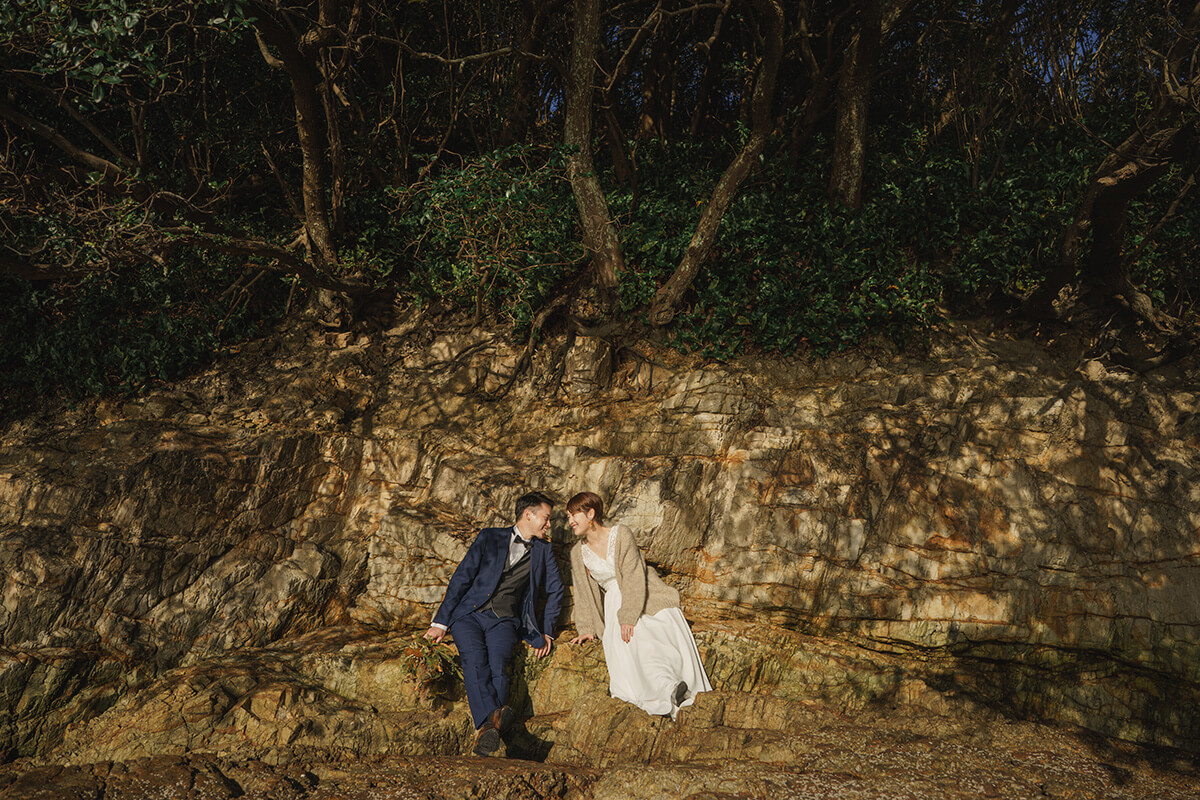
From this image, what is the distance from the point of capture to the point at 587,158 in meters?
7.73

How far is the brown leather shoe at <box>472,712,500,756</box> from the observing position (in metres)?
5.05

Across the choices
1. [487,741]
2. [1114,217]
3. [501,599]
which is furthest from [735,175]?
[487,741]

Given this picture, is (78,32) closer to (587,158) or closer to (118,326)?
(118,326)

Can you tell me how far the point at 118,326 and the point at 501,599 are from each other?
635cm

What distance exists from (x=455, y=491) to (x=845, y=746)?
14.1 ft

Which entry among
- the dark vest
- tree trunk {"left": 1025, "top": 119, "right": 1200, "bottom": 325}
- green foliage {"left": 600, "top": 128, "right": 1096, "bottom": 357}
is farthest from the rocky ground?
tree trunk {"left": 1025, "top": 119, "right": 1200, "bottom": 325}

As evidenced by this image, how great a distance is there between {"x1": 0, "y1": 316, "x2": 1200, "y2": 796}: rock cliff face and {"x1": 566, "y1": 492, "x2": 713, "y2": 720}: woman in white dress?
26 cm

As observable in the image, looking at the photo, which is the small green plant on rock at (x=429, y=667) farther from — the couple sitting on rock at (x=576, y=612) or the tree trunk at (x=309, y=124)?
the tree trunk at (x=309, y=124)

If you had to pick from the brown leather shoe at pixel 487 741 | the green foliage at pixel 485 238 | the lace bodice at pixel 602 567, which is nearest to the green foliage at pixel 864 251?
the green foliage at pixel 485 238

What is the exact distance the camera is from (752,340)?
7.77 meters

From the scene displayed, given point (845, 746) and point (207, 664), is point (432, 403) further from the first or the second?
point (845, 746)

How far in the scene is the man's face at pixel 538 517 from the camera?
240 inches

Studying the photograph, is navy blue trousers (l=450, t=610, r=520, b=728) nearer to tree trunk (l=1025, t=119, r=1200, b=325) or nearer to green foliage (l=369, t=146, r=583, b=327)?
green foliage (l=369, t=146, r=583, b=327)

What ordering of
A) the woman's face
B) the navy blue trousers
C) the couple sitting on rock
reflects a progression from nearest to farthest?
the navy blue trousers, the couple sitting on rock, the woman's face
